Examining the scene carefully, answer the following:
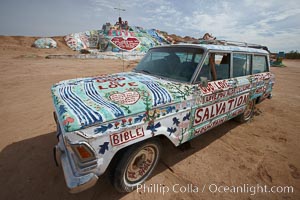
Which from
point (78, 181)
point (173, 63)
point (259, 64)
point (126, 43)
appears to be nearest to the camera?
point (78, 181)

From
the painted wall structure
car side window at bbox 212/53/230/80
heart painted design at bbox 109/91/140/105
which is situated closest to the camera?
heart painted design at bbox 109/91/140/105

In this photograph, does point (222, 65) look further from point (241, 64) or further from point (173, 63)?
point (173, 63)

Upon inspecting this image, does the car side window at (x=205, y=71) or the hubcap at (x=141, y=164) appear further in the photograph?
the car side window at (x=205, y=71)

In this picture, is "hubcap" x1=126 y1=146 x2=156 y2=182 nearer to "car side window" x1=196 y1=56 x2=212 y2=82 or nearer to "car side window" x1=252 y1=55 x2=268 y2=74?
"car side window" x1=196 y1=56 x2=212 y2=82

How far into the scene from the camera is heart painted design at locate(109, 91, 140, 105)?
164cm

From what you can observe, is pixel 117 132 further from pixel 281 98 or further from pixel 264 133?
pixel 281 98

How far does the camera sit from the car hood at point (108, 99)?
1370 millimetres

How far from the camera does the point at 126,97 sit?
1728 mm

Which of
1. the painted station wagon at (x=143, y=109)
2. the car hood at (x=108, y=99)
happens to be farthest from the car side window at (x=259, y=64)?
the car hood at (x=108, y=99)

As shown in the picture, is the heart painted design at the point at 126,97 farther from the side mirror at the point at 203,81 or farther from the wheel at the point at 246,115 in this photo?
the wheel at the point at 246,115

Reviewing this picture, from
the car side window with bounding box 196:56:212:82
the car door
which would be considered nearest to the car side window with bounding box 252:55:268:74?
the car door

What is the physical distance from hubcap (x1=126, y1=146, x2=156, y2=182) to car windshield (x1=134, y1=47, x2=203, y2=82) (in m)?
1.24

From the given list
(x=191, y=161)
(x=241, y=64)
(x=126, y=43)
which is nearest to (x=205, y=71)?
(x=241, y=64)

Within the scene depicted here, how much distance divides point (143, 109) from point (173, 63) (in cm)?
135
